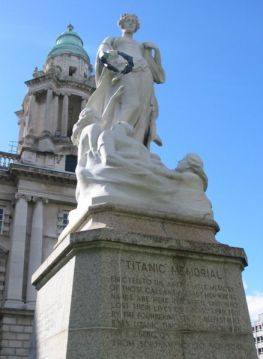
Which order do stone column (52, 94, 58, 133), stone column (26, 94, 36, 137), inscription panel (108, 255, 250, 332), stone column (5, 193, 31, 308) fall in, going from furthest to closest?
stone column (52, 94, 58, 133) → stone column (26, 94, 36, 137) → stone column (5, 193, 31, 308) → inscription panel (108, 255, 250, 332)

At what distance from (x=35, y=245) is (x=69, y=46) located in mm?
24752

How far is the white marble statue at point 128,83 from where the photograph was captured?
8688 millimetres

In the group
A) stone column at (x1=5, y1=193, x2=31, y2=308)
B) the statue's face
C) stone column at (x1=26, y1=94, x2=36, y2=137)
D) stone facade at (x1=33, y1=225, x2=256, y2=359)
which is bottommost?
stone facade at (x1=33, y1=225, x2=256, y2=359)

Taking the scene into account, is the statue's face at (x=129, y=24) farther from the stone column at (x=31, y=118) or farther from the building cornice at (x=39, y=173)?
the stone column at (x=31, y=118)

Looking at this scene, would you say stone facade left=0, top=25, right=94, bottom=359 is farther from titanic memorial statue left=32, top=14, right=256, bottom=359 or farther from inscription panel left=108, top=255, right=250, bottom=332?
inscription panel left=108, top=255, right=250, bottom=332

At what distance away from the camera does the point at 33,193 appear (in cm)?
3341

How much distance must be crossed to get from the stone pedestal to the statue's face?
491 cm

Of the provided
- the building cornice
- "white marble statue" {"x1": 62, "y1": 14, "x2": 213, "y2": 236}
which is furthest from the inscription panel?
the building cornice

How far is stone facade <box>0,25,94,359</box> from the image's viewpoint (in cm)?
2933

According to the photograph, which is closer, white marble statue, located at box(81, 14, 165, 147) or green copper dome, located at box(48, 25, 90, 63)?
white marble statue, located at box(81, 14, 165, 147)

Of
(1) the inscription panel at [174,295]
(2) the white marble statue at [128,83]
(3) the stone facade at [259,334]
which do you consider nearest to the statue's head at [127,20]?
(2) the white marble statue at [128,83]

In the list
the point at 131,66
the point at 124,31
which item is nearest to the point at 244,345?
the point at 131,66

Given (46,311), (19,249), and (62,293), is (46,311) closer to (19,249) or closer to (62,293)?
(62,293)

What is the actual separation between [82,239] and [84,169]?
1.56m
